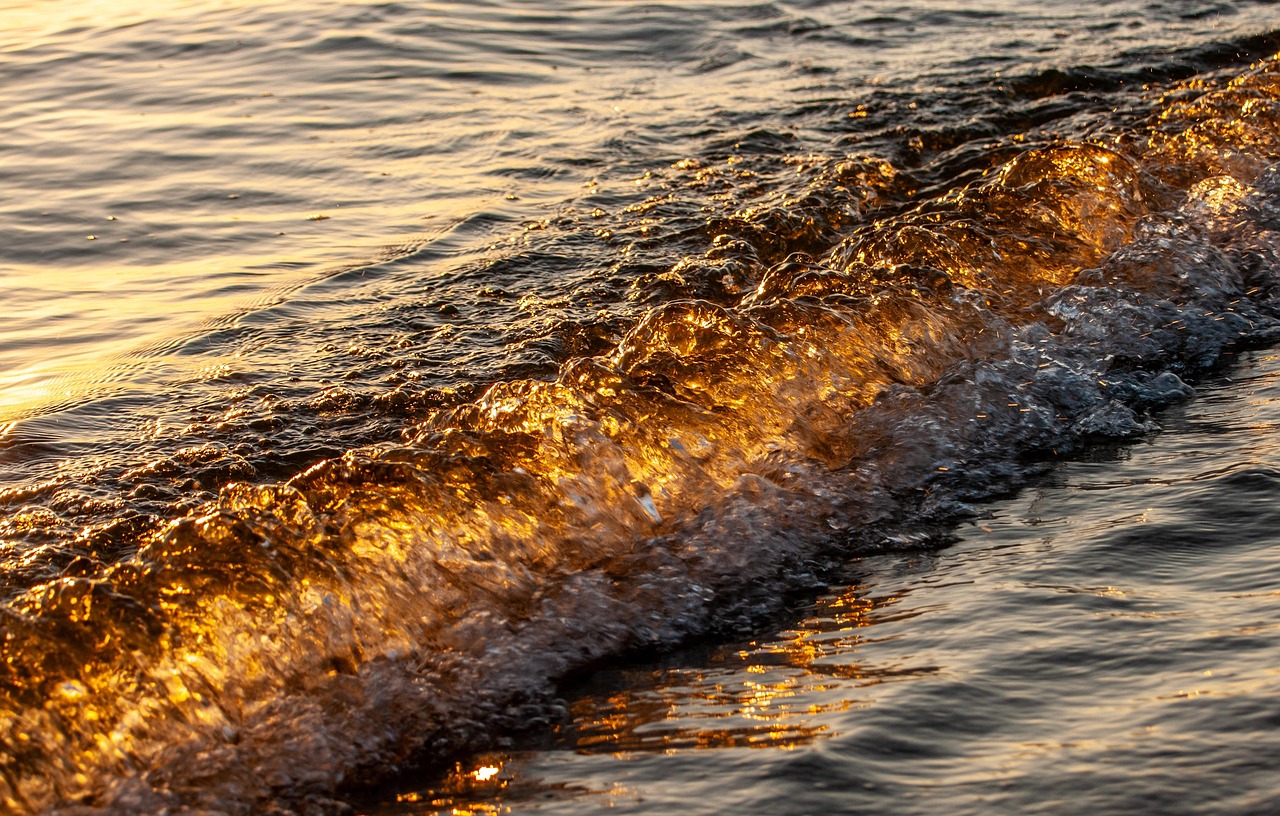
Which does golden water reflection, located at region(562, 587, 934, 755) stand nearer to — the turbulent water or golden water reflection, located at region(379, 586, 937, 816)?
golden water reflection, located at region(379, 586, 937, 816)

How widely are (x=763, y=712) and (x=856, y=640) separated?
45 centimetres

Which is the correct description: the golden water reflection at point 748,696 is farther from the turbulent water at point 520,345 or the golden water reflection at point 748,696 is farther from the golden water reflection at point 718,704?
the turbulent water at point 520,345

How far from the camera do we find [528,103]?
9.43 meters

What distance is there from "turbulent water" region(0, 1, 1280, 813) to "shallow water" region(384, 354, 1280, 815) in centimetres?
14

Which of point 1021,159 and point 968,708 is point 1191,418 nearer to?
point 968,708

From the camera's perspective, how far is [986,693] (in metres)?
3.25

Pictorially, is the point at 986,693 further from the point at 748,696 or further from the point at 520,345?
the point at 520,345

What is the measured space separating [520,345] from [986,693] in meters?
2.88

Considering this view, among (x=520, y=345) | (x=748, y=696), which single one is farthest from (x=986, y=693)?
(x=520, y=345)

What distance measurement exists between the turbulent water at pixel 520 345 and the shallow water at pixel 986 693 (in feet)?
0.45

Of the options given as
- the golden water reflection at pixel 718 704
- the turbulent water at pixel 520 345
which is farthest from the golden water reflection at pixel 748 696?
the turbulent water at pixel 520 345

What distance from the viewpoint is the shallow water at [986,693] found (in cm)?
290

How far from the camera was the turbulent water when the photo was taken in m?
3.48

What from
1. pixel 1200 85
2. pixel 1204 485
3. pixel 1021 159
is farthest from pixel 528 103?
pixel 1204 485
